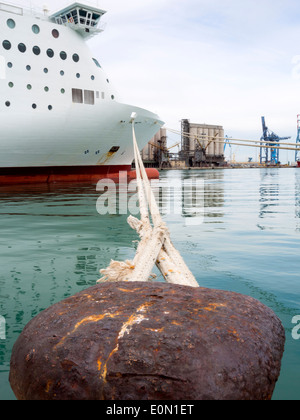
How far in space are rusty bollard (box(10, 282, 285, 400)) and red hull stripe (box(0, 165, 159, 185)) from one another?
63.1ft

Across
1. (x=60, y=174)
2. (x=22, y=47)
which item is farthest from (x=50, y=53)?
(x=60, y=174)

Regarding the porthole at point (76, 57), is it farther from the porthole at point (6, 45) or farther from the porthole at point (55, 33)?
the porthole at point (6, 45)

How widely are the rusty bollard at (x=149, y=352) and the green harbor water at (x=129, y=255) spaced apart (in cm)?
49

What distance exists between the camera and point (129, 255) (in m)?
5.68

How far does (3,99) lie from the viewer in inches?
732

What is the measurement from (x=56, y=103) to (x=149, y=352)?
1995cm

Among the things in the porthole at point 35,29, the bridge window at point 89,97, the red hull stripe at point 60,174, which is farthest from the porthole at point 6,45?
the red hull stripe at point 60,174

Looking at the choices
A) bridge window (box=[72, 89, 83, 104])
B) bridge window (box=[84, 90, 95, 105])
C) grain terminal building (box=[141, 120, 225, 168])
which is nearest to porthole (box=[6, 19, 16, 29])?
bridge window (box=[72, 89, 83, 104])

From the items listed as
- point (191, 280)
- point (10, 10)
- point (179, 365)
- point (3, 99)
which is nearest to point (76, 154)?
point (3, 99)

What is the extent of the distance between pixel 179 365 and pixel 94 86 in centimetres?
A: 2204

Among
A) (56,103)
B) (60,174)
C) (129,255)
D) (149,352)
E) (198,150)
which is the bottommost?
(129,255)

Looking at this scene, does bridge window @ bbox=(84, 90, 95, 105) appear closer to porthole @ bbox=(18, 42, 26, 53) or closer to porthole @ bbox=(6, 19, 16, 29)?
porthole @ bbox=(18, 42, 26, 53)

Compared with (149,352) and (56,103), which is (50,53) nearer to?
(56,103)
